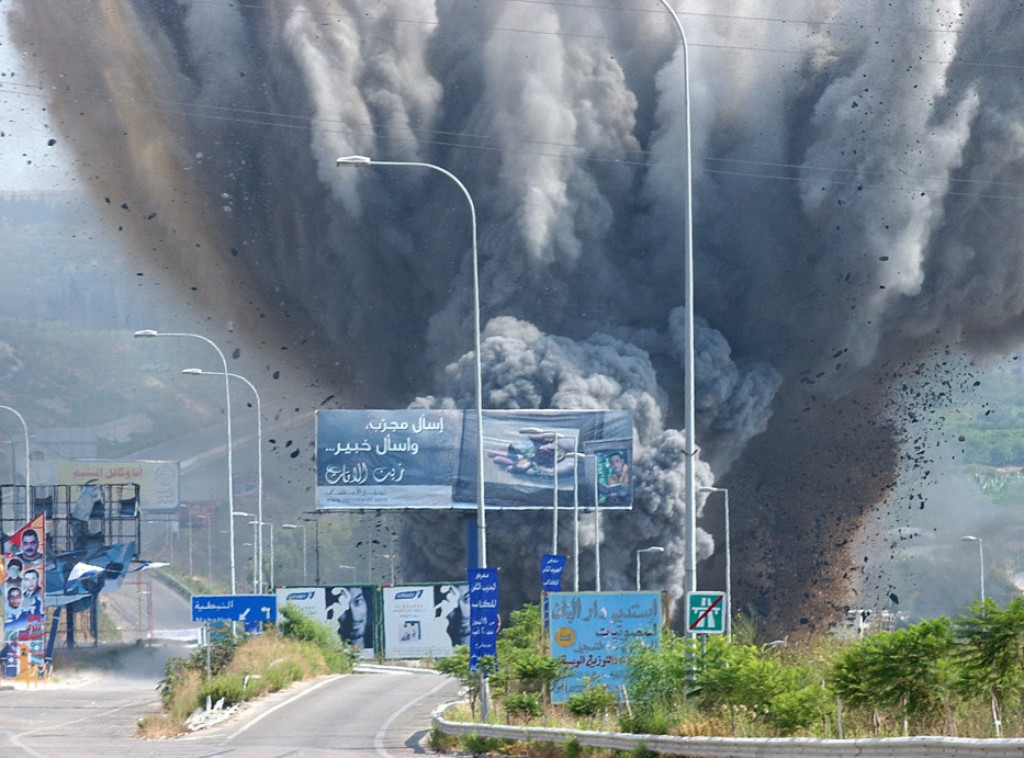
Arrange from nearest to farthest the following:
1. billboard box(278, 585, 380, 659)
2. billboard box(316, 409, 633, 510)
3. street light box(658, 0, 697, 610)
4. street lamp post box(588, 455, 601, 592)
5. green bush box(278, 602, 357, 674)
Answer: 1. street light box(658, 0, 697, 610)
2. street lamp post box(588, 455, 601, 592)
3. green bush box(278, 602, 357, 674)
4. billboard box(316, 409, 633, 510)
5. billboard box(278, 585, 380, 659)

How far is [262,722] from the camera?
121ft

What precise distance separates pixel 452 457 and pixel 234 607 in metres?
24.6

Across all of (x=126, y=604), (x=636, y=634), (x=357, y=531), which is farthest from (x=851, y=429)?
(x=357, y=531)

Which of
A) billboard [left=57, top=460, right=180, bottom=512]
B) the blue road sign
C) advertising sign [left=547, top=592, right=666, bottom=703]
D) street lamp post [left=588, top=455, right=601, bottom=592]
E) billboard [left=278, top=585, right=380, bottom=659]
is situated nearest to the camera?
advertising sign [left=547, top=592, right=666, bottom=703]

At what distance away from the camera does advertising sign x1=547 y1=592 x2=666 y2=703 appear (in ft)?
98.4

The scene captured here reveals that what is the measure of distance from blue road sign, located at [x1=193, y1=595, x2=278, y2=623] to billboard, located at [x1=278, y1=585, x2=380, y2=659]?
24111mm

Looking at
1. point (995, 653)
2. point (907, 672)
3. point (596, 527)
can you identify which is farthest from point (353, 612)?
point (995, 653)

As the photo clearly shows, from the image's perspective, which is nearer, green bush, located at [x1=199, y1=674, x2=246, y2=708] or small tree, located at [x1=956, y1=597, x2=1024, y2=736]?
small tree, located at [x1=956, y1=597, x2=1024, y2=736]

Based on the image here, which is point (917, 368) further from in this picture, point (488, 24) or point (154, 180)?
point (154, 180)

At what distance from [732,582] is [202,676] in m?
37.8

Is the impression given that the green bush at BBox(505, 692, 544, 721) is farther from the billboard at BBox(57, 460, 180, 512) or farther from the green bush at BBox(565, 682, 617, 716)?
the billboard at BBox(57, 460, 180, 512)

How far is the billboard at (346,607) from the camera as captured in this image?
229ft

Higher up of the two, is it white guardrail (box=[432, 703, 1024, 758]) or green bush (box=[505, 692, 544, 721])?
white guardrail (box=[432, 703, 1024, 758])

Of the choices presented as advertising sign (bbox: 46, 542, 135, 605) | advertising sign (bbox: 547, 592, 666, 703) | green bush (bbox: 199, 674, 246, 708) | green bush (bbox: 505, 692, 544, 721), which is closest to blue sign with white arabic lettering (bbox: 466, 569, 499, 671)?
green bush (bbox: 505, 692, 544, 721)
